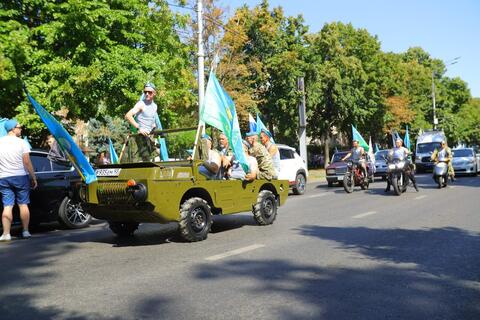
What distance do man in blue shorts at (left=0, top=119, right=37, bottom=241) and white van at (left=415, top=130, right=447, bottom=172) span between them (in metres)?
26.2

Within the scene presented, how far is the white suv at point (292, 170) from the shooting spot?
695 inches

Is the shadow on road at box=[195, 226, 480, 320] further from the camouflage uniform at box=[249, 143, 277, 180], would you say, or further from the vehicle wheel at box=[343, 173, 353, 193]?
the vehicle wheel at box=[343, 173, 353, 193]

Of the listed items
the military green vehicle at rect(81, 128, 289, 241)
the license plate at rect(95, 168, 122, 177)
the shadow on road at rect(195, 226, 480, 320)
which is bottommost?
the shadow on road at rect(195, 226, 480, 320)

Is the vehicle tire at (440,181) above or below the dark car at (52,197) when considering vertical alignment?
below

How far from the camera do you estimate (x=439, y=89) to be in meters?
77.5

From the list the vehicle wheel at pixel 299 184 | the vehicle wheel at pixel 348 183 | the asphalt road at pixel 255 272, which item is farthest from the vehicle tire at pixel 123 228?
the vehicle wheel at pixel 348 183

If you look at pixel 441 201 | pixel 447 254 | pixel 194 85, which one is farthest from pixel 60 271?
pixel 194 85

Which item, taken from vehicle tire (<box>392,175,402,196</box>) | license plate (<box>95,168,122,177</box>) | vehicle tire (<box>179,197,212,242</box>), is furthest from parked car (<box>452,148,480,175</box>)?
license plate (<box>95,168,122,177</box>)

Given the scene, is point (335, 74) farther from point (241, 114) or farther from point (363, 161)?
point (363, 161)

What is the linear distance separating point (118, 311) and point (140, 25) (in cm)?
1486

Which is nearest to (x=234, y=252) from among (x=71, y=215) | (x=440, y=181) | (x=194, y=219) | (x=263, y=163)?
(x=194, y=219)

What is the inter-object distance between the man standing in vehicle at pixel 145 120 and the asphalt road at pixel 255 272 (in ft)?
5.01

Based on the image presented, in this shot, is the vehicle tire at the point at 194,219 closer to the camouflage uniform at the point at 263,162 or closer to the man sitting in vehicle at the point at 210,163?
the man sitting in vehicle at the point at 210,163

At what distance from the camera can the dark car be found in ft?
31.7
